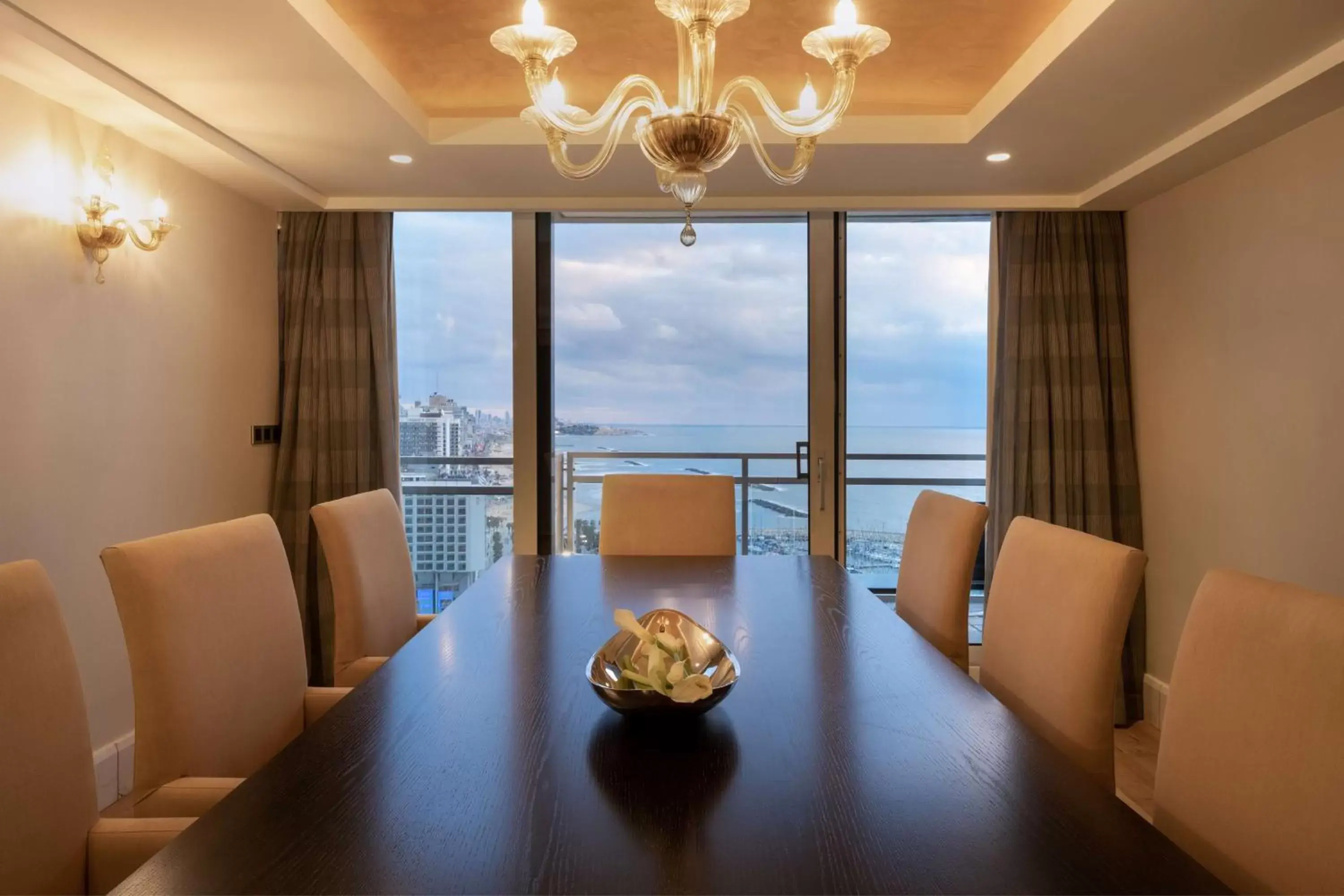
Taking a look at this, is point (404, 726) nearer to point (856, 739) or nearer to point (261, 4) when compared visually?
point (856, 739)

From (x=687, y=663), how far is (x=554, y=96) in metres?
1.37

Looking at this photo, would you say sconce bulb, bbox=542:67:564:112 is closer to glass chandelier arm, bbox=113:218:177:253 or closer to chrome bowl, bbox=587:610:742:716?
chrome bowl, bbox=587:610:742:716

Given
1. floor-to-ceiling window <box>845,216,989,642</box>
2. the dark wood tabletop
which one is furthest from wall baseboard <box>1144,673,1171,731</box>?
the dark wood tabletop

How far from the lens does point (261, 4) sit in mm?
2043

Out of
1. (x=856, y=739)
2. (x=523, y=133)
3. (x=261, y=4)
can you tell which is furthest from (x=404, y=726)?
(x=523, y=133)

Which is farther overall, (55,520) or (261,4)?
(55,520)

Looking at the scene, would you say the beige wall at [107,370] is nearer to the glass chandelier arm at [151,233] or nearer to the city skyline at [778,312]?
the glass chandelier arm at [151,233]

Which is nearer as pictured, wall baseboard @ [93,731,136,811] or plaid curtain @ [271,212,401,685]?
wall baseboard @ [93,731,136,811]

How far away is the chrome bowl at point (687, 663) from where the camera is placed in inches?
47.8

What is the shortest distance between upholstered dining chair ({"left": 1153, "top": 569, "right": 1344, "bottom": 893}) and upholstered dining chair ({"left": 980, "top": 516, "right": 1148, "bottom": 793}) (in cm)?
21

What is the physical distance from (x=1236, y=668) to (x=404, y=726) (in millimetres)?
1231

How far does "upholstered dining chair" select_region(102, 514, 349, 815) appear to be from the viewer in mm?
1414

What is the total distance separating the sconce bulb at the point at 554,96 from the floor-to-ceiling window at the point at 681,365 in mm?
2345

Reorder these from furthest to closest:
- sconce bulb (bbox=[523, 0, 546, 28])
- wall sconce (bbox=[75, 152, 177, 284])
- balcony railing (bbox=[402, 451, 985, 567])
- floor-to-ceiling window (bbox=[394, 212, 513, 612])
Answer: balcony railing (bbox=[402, 451, 985, 567])
floor-to-ceiling window (bbox=[394, 212, 513, 612])
wall sconce (bbox=[75, 152, 177, 284])
sconce bulb (bbox=[523, 0, 546, 28])
